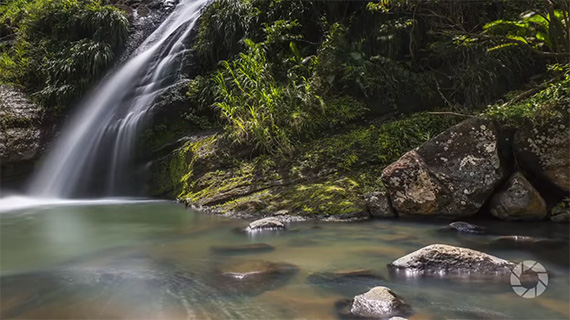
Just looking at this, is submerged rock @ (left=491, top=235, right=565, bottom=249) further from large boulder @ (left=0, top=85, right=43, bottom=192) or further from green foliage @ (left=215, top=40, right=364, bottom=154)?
large boulder @ (left=0, top=85, right=43, bottom=192)

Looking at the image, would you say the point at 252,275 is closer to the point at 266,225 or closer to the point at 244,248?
the point at 244,248

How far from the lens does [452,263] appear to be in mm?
3004

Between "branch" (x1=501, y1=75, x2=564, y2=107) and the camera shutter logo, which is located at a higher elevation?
"branch" (x1=501, y1=75, x2=564, y2=107)

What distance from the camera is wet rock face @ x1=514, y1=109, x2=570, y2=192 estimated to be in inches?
178

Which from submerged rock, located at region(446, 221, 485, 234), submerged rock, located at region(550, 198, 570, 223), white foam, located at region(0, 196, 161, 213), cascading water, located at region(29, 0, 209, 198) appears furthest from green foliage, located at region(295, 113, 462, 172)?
cascading water, located at region(29, 0, 209, 198)

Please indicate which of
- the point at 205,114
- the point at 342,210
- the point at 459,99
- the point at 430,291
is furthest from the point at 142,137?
the point at 430,291

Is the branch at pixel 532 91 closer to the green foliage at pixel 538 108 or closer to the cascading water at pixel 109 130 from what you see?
the green foliage at pixel 538 108

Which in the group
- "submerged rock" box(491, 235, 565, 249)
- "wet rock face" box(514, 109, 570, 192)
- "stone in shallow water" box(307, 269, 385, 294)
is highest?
"wet rock face" box(514, 109, 570, 192)

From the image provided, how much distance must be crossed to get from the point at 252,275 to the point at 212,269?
17.8 inches

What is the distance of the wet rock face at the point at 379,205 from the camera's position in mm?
5160

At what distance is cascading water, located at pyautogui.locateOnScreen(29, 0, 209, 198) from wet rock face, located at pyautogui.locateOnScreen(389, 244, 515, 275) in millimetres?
6431

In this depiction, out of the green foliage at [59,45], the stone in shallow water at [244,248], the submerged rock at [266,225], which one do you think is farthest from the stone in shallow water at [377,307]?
the green foliage at [59,45]

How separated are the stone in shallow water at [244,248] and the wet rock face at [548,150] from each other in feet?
10.9

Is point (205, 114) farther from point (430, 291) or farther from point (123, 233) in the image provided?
point (430, 291)
